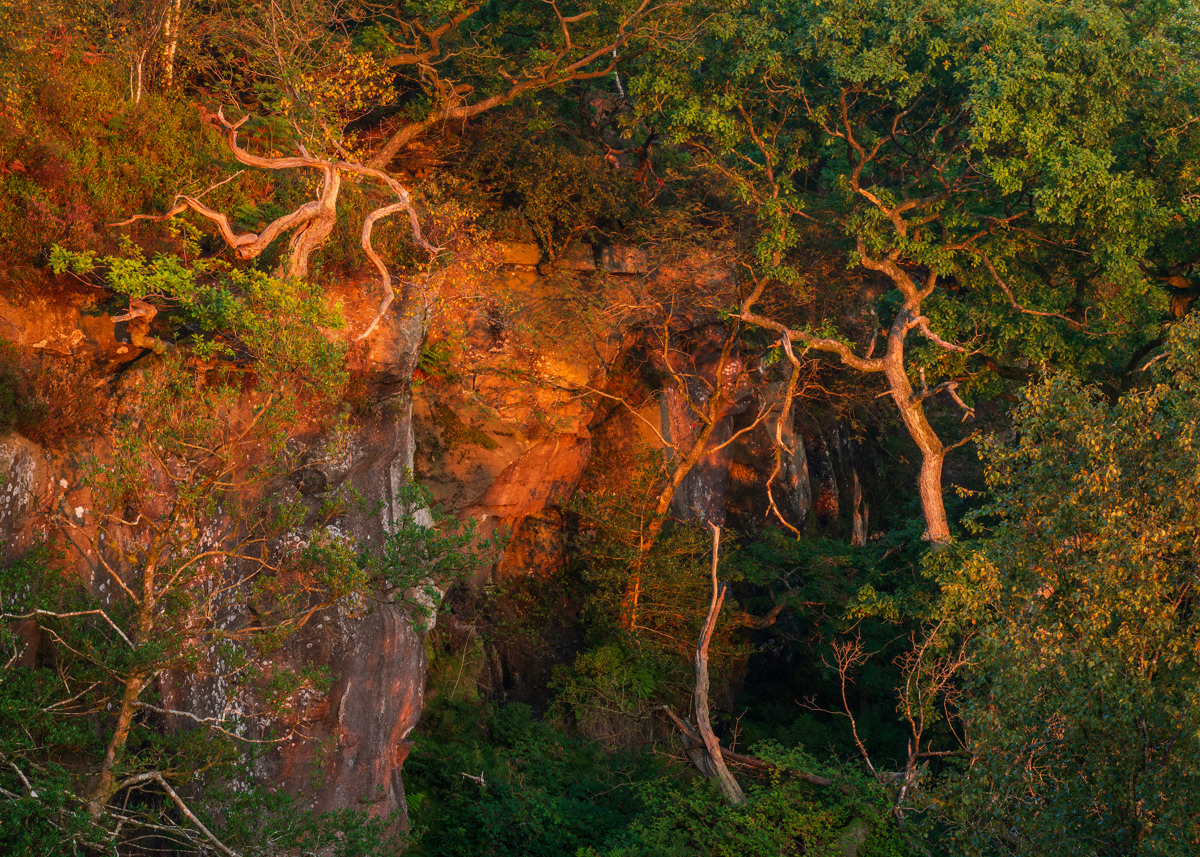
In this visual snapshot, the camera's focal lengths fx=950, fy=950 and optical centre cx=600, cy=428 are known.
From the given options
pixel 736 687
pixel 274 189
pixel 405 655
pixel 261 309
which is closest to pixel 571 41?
pixel 274 189

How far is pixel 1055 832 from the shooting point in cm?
715

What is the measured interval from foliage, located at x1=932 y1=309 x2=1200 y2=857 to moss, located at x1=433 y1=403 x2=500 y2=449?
10222mm

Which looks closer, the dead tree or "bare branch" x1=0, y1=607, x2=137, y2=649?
"bare branch" x1=0, y1=607, x2=137, y2=649

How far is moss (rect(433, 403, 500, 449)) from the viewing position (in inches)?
663

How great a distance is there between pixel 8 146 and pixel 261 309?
367 centimetres

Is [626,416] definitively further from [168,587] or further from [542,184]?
[168,587]

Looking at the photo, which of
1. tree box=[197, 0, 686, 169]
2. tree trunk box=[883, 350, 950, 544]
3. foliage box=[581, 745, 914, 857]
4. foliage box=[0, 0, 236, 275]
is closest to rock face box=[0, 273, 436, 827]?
foliage box=[0, 0, 236, 275]

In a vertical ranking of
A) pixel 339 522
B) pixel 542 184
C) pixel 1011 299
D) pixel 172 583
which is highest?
pixel 1011 299

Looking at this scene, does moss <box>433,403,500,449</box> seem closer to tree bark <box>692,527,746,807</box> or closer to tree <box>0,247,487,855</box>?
tree bark <box>692,527,746,807</box>

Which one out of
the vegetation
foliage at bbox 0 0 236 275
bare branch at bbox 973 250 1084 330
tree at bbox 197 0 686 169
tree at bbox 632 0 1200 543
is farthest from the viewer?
bare branch at bbox 973 250 1084 330

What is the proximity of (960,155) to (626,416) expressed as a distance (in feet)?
27.5

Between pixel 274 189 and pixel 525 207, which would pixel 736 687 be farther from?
pixel 274 189

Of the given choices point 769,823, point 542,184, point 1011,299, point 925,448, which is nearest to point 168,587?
point 769,823

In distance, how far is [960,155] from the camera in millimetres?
16016
